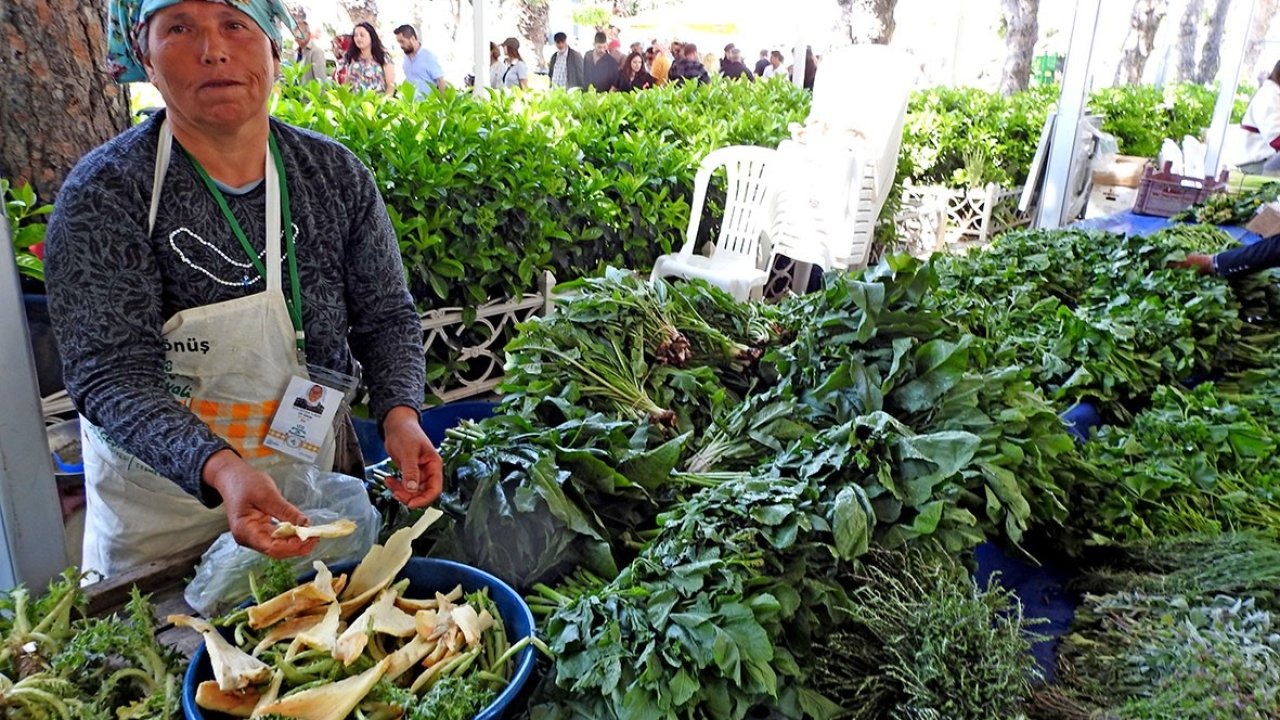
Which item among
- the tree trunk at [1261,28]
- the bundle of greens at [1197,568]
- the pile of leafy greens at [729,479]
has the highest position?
the tree trunk at [1261,28]

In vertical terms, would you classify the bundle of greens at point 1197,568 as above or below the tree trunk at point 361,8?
below

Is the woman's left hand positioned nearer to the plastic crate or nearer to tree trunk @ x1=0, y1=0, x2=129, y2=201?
tree trunk @ x1=0, y1=0, x2=129, y2=201

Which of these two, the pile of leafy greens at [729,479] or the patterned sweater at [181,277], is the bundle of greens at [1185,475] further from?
the patterned sweater at [181,277]

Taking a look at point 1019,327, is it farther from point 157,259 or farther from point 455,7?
point 455,7

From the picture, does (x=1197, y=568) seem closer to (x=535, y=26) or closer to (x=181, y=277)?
(x=181, y=277)

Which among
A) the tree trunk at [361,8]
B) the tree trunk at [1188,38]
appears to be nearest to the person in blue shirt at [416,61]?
the tree trunk at [361,8]

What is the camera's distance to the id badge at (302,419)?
1696 millimetres

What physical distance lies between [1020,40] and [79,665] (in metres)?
17.7

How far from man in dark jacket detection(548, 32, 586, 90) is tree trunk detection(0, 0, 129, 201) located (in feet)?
27.8

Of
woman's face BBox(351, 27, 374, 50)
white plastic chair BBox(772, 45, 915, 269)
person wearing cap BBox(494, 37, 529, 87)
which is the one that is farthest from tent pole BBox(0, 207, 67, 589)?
person wearing cap BBox(494, 37, 529, 87)

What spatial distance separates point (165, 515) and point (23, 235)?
3.82 feet

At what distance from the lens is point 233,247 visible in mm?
1603

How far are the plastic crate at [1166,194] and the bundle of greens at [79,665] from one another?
257 inches

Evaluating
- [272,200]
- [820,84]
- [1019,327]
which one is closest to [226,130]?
[272,200]
